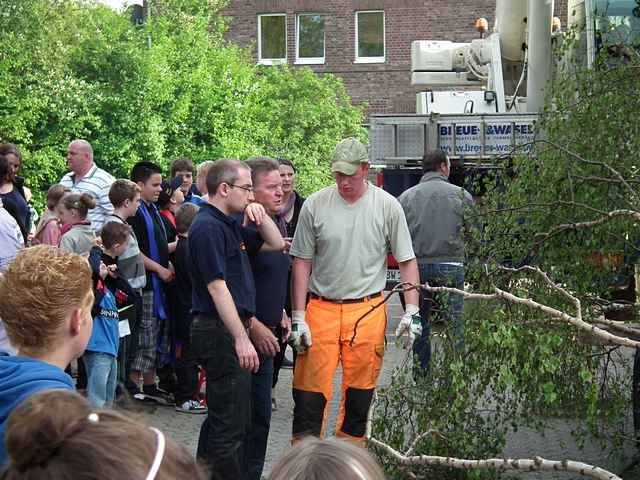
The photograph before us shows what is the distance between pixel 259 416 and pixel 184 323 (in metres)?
Answer: 3.08

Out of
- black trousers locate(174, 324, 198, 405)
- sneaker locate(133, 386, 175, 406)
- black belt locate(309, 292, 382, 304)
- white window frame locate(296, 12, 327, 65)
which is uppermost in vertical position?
white window frame locate(296, 12, 327, 65)

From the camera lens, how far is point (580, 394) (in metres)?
6.32

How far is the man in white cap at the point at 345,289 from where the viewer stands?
6.86 meters

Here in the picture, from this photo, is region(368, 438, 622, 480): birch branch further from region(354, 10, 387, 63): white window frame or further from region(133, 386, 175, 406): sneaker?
region(354, 10, 387, 63): white window frame

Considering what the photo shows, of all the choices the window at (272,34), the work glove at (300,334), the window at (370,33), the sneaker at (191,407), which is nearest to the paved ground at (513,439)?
the sneaker at (191,407)

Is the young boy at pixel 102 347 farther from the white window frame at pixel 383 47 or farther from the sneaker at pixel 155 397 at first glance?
the white window frame at pixel 383 47

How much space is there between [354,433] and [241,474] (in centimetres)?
82

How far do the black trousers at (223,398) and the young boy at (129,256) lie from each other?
2.42m

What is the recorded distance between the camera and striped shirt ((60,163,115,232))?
9500mm

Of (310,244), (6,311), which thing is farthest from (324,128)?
(6,311)

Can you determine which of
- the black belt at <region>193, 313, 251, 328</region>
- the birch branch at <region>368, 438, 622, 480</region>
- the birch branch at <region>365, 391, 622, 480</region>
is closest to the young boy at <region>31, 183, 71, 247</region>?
the black belt at <region>193, 313, 251, 328</region>

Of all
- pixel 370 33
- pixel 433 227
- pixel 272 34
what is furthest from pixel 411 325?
pixel 272 34

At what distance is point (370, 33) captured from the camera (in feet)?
120

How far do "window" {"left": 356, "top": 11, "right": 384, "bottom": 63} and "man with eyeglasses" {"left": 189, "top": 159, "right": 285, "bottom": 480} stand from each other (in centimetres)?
3081
